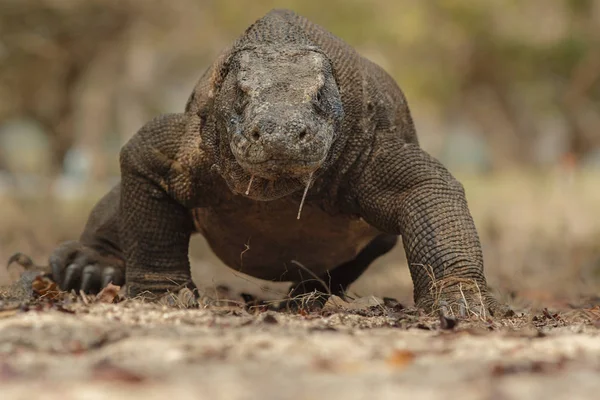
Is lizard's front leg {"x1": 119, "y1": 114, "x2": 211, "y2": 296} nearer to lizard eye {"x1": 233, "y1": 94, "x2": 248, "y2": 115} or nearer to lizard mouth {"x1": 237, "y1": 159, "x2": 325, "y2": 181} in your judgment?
lizard eye {"x1": 233, "y1": 94, "x2": 248, "y2": 115}

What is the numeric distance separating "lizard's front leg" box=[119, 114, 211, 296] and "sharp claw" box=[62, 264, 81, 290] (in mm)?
605

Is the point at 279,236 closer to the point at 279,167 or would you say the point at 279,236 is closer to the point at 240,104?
the point at 240,104

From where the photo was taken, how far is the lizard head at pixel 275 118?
→ 3.46 metres

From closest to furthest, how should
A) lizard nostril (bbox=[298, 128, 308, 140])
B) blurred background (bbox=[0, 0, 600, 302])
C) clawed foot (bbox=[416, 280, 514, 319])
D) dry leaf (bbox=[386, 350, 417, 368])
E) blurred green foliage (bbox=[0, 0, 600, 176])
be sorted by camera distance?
dry leaf (bbox=[386, 350, 417, 368]) < lizard nostril (bbox=[298, 128, 308, 140]) < clawed foot (bbox=[416, 280, 514, 319]) < blurred background (bbox=[0, 0, 600, 302]) < blurred green foliage (bbox=[0, 0, 600, 176])

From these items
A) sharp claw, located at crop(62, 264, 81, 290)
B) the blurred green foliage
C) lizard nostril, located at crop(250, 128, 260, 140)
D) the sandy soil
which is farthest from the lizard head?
the blurred green foliage

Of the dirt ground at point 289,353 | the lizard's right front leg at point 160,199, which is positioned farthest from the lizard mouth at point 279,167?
the lizard's right front leg at point 160,199

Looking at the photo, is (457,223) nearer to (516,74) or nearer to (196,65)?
(516,74)

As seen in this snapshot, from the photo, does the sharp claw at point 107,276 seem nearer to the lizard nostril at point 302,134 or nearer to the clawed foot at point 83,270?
the clawed foot at point 83,270

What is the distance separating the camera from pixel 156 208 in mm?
4691

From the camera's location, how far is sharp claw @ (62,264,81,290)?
17.3 feet

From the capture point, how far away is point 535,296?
687 centimetres

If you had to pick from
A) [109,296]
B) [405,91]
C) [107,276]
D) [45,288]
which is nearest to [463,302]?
[109,296]

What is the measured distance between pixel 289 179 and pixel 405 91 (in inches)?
743

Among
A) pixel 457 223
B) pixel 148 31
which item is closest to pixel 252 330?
pixel 457 223
